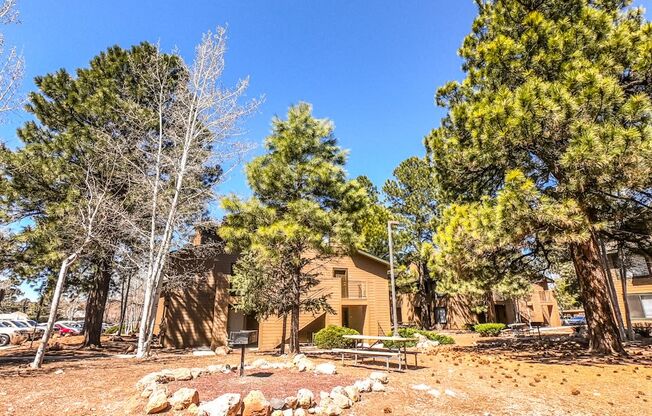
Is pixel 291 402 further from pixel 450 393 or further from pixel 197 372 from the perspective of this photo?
pixel 197 372

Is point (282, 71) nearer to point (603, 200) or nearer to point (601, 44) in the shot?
point (601, 44)

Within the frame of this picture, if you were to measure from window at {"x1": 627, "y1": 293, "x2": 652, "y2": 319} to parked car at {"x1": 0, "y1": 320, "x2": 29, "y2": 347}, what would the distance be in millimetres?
40391

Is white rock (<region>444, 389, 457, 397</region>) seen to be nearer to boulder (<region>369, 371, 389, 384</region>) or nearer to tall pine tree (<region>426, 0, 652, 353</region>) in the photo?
boulder (<region>369, 371, 389, 384</region>)

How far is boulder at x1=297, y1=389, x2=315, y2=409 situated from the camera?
5184 mm

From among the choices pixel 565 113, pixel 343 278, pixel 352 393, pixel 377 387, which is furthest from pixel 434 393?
pixel 343 278

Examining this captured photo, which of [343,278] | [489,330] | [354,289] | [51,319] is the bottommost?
[489,330]

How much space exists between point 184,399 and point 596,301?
11644 millimetres

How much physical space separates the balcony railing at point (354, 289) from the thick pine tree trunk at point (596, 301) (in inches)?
482

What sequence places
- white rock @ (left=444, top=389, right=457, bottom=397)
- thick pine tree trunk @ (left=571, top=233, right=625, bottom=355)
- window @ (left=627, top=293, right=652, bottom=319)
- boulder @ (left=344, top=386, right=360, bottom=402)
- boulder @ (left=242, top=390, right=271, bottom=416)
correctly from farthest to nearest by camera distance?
window @ (left=627, top=293, right=652, bottom=319)
thick pine tree trunk @ (left=571, top=233, right=625, bottom=355)
white rock @ (left=444, top=389, right=457, bottom=397)
boulder @ (left=344, top=386, right=360, bottom=402)
boulder @ (left=242, top=390, right=271, bottom=416)

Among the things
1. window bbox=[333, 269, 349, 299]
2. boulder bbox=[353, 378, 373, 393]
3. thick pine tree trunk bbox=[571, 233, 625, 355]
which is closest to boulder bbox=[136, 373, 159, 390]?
boulder bbox=[353, 378, 373, 393]

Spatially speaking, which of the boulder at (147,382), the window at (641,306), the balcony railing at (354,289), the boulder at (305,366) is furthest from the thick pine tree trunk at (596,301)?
the window at (641,306)

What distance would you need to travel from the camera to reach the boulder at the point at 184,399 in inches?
200

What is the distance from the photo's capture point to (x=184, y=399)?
5.16 meters

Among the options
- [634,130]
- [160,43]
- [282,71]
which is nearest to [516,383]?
[634,130]
